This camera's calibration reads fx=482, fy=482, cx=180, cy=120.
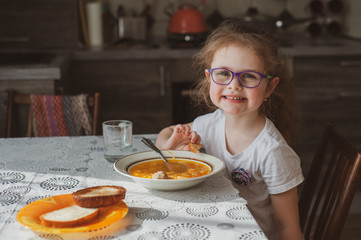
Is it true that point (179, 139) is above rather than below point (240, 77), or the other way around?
below

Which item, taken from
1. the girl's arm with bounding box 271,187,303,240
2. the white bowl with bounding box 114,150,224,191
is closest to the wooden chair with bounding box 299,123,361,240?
the girl's arm with bounding box 271,187,303,240

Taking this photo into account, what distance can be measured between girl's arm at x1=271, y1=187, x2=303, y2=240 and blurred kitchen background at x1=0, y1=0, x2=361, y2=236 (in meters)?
1.49

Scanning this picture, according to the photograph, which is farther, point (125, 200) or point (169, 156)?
point (169, 156)

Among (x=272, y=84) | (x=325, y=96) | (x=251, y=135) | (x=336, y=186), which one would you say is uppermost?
(x=272, y=84)

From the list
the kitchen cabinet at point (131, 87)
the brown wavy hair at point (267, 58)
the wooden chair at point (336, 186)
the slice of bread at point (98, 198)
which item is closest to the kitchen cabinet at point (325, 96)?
the kitchen cabinet at point (131, 87)

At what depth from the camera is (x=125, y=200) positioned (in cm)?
103

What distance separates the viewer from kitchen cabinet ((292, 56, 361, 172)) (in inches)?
113

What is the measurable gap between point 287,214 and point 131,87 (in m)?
1.76

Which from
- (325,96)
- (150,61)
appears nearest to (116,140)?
(150,61)

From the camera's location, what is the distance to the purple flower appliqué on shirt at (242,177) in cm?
129

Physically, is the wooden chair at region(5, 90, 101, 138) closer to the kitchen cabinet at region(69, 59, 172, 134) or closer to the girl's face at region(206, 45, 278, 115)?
the girl's face at region(206, 45, 278, 115)

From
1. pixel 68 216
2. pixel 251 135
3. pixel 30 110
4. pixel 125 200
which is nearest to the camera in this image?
pixel 68 216

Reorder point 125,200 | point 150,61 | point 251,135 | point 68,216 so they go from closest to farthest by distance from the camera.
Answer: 1. point 68,216
2. point 125,200
3. point 251,135
4. point 150,61

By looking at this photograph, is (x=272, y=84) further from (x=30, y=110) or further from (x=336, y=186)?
(x=30, y=110)
